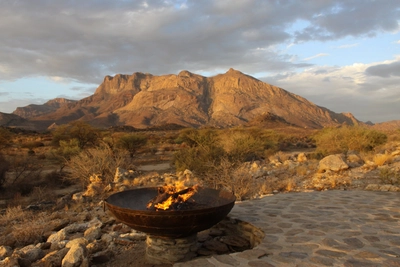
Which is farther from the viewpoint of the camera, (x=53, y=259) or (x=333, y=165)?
(x=333, y=165)

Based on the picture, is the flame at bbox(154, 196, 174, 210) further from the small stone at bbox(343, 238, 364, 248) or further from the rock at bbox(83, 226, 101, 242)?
the small stone at bbox(343, 238, 364, 248)

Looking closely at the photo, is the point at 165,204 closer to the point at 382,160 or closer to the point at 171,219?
the point at 171,219

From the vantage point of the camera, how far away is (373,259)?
11.3 feet

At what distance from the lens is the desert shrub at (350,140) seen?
1820 cm

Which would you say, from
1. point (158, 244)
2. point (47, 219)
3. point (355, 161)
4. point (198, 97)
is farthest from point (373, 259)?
point (198, 97)

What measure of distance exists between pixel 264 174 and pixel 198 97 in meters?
105

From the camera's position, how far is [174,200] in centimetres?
421

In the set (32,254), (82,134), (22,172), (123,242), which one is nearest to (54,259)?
(32,254)

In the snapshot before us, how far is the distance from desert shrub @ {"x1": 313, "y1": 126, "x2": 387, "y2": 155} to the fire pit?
51.6ft

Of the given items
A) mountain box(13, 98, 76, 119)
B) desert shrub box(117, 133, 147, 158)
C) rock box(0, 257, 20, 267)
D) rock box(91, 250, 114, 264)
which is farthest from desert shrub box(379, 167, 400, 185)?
mountain box(13, 98, 76, 119)

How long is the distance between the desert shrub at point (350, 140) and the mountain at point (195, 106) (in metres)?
59.1

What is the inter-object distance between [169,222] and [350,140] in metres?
17.4

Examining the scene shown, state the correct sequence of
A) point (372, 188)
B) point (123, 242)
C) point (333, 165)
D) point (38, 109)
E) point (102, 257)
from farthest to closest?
point (38, 109)
point (333, 165)
point (372, 188)
point (123, 242)
point (102, 257)

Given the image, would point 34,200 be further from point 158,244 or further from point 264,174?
point 264,174
